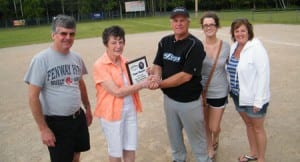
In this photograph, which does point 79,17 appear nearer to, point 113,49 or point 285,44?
point 285,44

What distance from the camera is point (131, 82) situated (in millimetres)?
3562

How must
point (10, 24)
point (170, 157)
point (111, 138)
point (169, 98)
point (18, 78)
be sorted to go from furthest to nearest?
point (10, 24)
point (18, 78)
point (170, 157)
point (169, 98)
point (111, 138)

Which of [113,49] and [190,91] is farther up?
[113,49]

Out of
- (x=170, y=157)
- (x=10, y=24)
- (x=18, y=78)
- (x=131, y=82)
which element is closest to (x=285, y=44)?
(x=18, y=78)

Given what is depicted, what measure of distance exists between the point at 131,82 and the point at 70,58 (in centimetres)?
66

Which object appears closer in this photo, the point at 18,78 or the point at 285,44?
the point at 18,78

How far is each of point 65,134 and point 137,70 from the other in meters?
0.99

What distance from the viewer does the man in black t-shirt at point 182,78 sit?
12.3ft

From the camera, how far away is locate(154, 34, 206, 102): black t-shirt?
3.72m

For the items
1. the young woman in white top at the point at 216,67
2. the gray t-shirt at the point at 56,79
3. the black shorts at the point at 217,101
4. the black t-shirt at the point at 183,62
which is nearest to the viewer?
the gray t-shirt at the point at 56,79

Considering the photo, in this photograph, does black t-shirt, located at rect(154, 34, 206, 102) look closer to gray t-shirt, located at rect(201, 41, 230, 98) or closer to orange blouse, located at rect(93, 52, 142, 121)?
gray t-shirt, located at rect(201, 41, 230, 98)

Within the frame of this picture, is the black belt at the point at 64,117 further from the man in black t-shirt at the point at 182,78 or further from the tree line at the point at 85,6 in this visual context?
the tree line at the point at 85,6

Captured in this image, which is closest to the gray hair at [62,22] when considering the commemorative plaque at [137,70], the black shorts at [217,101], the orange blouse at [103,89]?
the orange blouse at [103,89]

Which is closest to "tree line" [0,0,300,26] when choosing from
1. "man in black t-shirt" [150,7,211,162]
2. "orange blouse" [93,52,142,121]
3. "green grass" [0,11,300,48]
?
"green grass" [0,11,300,48]
